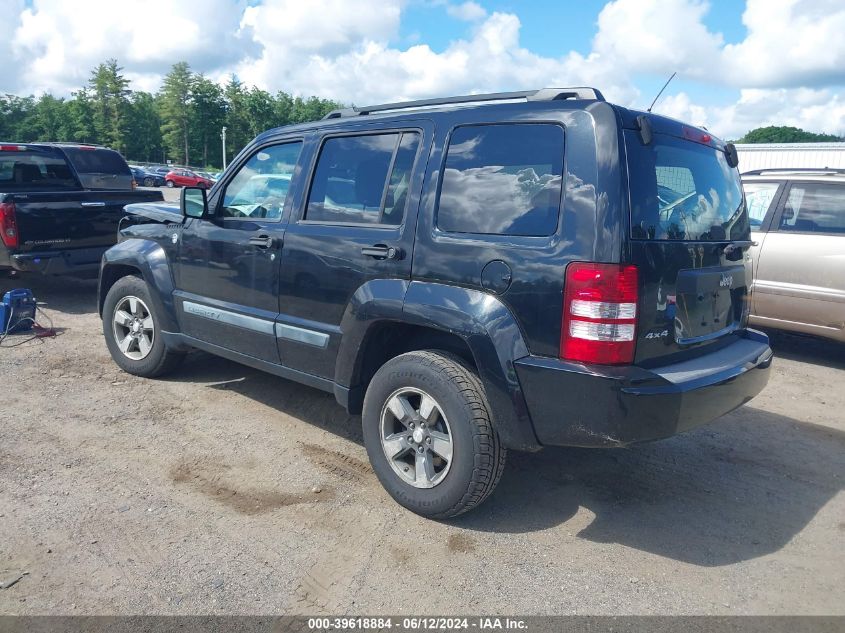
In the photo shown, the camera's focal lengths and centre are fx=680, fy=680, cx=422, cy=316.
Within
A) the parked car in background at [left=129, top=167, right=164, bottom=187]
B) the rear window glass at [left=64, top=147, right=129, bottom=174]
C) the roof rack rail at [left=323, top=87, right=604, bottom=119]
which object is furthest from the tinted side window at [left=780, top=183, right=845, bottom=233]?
the parked car in background at [left=129, top=167, right=164, bottom=187]

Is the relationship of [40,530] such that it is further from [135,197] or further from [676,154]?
[135,197]

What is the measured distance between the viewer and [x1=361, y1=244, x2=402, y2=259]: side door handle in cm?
351

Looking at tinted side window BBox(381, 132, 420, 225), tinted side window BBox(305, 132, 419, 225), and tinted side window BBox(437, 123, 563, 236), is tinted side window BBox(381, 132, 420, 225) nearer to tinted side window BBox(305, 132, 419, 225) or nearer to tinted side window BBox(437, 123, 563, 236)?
tinted side window BBox(305, 132, 419, 225)

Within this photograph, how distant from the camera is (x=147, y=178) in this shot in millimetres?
42406

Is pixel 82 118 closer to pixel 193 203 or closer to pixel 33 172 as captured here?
pixel 33 172

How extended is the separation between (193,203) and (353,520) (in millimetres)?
2538

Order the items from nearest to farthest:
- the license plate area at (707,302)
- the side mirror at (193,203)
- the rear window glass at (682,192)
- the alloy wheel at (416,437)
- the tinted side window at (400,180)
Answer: the rear window glass at (682,192) < the license plate area at (707,302) < the alloy wheel at (416,437) < the tinted side window at (400,180) < the side mirror at (193,203)

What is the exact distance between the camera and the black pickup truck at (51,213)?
7.24m

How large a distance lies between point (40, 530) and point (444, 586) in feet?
6.45

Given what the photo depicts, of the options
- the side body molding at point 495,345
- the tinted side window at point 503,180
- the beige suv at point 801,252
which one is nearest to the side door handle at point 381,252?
the tinted side window at point 503,180

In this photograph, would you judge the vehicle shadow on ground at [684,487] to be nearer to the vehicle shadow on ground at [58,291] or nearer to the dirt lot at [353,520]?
the dirt lot at [353,520]

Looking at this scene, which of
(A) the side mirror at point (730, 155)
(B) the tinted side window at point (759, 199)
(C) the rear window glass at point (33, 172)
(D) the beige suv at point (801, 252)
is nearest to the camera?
(A) the side mirror at point (730, 155)

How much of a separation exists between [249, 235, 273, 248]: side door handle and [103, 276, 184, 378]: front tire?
1.38m

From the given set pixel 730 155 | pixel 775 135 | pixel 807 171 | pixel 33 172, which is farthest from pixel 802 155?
pixel 775 135
